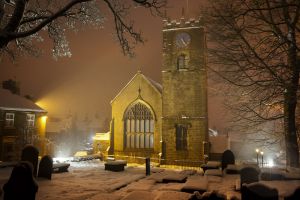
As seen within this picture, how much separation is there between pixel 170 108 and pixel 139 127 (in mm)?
4821

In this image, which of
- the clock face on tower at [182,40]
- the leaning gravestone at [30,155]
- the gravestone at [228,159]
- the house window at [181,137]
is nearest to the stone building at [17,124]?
the house window at [181,137]

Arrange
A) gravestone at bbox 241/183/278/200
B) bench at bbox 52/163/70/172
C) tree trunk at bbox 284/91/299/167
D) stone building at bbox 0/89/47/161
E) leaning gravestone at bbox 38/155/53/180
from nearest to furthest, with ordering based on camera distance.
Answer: gravestone at bbox 241/183/278/200
leaning gravestone at bbox 38/155/53/180
tree trunk at bbox 284/91/299/167
bench at bbox 52/163/70/172
stone building at bbox 0/89/47/161

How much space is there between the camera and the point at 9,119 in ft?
117

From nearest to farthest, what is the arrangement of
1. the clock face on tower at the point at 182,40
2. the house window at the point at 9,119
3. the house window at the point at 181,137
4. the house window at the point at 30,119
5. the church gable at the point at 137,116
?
the house window at the point at 181,137, the clock face on tower at the point at 182,40, the church gable at the point at 137,116, the house window at the point at 9,119, the house window at the point at 30,119

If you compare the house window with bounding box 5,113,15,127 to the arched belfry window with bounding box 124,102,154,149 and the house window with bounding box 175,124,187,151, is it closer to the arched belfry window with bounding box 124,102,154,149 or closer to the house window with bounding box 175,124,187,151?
the arched belfry window with bounding box 124,102,154,149

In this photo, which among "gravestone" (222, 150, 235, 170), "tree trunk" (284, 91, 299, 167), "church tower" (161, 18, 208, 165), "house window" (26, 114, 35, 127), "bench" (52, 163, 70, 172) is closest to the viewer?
"tree trunk" (284, 91, 299, 167)

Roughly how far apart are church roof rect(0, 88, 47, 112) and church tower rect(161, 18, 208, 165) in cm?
1871

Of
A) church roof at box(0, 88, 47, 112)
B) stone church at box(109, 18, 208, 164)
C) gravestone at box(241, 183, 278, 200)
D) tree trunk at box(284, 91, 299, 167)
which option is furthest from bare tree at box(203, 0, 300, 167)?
church roof at box(0, 88, 47, 112)

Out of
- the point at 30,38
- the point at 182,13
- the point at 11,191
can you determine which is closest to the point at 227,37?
the point at 30,38

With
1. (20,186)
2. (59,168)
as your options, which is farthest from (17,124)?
(20,186)

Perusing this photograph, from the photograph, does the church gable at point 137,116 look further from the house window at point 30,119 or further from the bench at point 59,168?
the bench at point 59,168

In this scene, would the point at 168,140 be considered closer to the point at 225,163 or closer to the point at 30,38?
the point at 225,163

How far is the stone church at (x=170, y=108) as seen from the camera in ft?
99.0

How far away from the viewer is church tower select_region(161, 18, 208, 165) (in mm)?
29984
